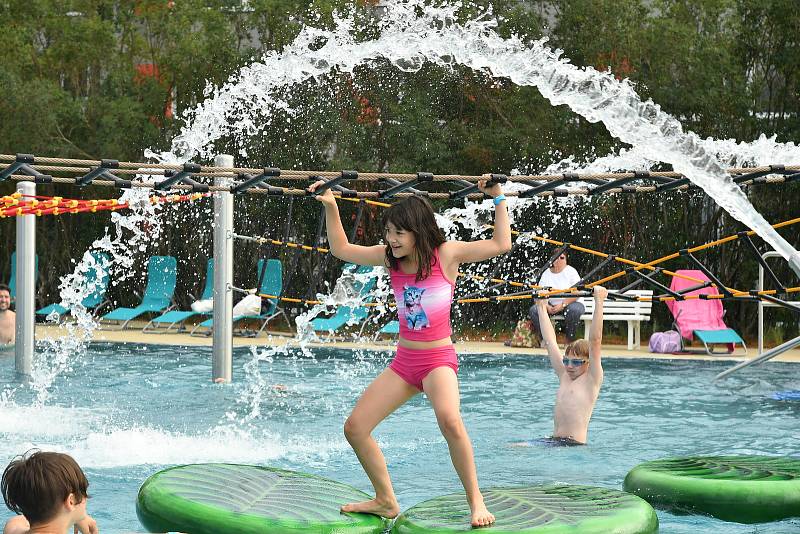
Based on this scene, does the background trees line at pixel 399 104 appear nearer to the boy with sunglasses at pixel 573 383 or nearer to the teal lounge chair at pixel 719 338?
the teal lounge chair at pixel 719 338

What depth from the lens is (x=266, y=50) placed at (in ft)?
56.3

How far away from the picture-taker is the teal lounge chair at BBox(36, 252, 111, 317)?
53.7 ft

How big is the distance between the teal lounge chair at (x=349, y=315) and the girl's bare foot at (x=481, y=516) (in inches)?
350

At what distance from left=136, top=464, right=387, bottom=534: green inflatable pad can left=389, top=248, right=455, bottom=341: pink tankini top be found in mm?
829

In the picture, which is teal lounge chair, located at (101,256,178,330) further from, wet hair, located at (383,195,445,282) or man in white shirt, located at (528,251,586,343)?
wet hair, located at (383,195,445,282)

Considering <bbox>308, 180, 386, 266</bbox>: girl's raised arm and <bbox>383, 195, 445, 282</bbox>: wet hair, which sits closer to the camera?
<bbox>383, 195, 445, 282</bbox>: wet hair

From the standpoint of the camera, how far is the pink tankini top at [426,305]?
442cm

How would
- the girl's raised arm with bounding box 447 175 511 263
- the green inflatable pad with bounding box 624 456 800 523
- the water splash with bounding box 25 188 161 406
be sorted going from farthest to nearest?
the water splash with bounding box 25 188 161 406 → the green inflatable pad with bounding box 624 456 800 523 → the girl's raised arm with bounding box 447 175 511 263

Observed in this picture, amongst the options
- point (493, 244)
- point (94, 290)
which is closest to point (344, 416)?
point (493, 244)

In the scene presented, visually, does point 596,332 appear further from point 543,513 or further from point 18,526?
point 18,526

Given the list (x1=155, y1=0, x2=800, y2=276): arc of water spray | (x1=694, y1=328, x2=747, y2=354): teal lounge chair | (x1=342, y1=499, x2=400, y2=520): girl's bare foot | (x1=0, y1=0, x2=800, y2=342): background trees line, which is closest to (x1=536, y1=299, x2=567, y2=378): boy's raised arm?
(x1=342, y1=499, x2=400, y2=520): girl's bare foot

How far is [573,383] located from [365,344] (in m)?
7.04

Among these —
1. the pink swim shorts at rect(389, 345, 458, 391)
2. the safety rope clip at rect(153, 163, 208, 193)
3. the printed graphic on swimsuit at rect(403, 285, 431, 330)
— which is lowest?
the pink swim shorts at rect(389, 345, 458, 391)

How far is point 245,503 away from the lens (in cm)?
477
